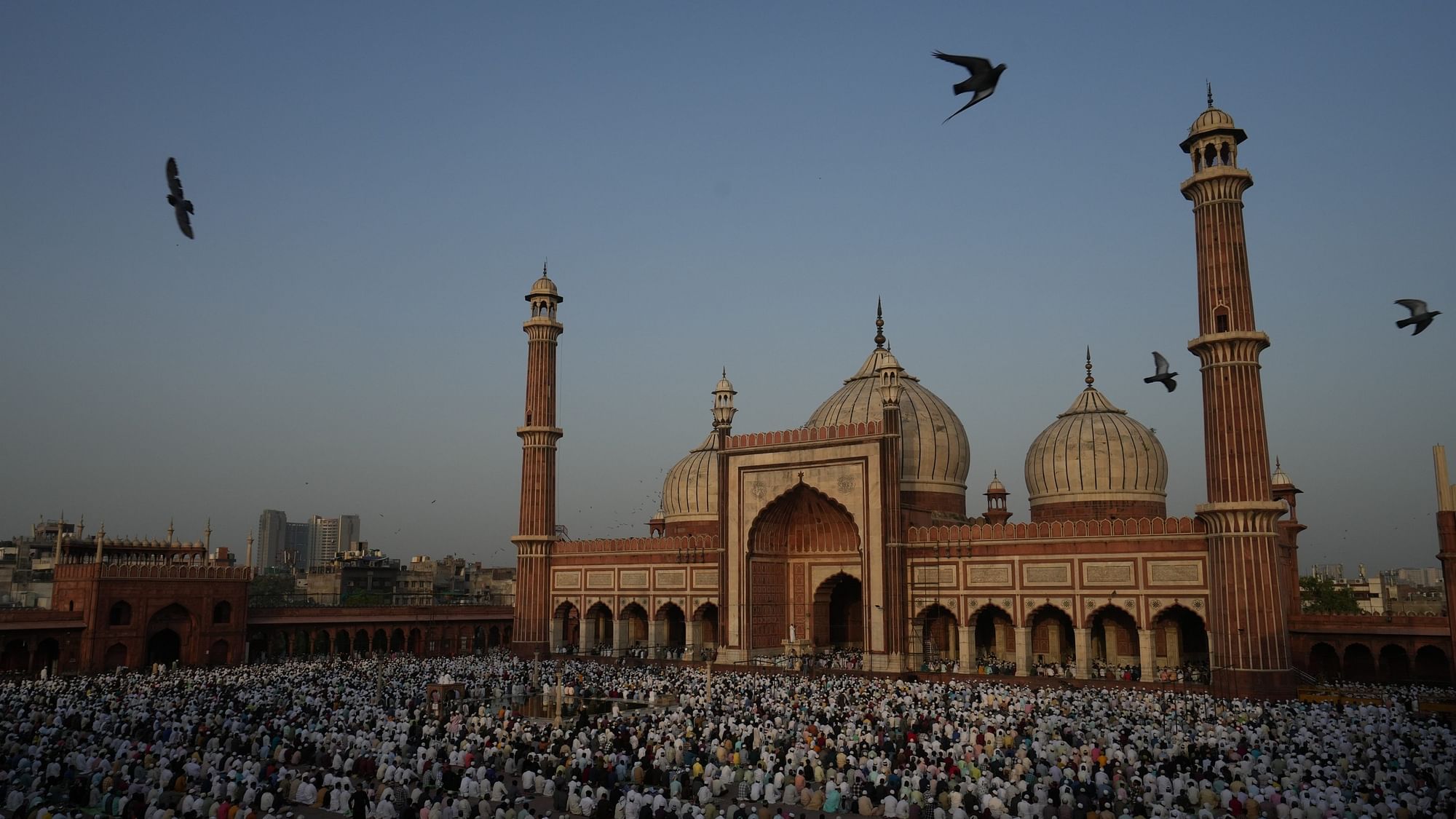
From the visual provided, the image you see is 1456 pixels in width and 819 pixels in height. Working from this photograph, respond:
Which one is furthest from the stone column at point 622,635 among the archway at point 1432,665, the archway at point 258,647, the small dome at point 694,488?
the archway at point 1432,665

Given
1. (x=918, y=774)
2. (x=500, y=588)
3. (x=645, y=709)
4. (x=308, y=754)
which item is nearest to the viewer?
(x=918, y=774)

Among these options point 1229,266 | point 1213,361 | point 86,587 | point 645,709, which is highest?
point 1229,266

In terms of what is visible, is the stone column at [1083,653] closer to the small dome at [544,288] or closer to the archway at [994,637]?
the archway at [994,637]

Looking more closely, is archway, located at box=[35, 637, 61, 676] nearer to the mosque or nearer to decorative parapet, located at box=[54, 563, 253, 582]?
decorative parapet, located at box=[54, 563, 253, 582]

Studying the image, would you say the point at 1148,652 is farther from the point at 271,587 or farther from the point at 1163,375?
the point at 271,587

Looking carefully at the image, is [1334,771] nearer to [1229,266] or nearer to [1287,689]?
[1287,689]

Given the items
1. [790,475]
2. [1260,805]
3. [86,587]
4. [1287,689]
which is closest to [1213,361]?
[1287,689]
